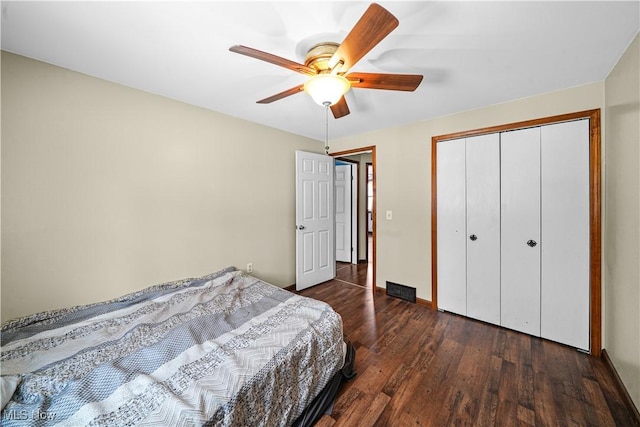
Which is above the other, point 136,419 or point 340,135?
point 340,135

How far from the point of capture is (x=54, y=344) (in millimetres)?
1348

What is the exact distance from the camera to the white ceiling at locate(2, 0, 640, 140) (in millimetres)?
1209

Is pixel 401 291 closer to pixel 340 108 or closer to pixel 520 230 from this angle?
pixel 520 230

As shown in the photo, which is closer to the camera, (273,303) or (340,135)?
(273,303)

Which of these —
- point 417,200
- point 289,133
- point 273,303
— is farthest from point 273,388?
point 289,133

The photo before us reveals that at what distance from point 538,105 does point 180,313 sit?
3528 millimetres

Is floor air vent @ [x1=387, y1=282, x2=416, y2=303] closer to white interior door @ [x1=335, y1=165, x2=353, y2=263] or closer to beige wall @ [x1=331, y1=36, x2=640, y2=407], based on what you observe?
beige wall @ [x1=331, y1=36, x2=640, y2=407]

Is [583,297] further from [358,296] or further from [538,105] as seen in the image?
[358,296]

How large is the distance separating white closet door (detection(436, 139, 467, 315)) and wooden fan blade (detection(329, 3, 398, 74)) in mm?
1923

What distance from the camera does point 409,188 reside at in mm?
3018

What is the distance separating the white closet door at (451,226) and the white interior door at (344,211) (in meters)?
2.19

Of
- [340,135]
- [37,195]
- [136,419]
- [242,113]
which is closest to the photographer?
[136,419]

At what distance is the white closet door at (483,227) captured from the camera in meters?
2.41

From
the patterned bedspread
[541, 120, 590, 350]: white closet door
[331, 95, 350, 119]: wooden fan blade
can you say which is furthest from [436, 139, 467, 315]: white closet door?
the patterned bedspread
